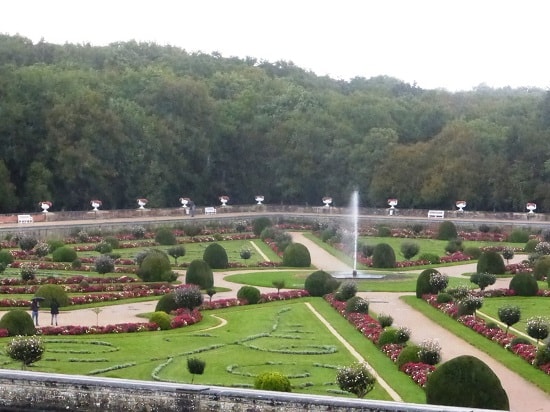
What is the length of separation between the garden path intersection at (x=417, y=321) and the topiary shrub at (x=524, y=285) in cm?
281

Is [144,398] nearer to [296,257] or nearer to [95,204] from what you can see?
[296,257]

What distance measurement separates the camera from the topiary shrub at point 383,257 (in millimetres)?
53469

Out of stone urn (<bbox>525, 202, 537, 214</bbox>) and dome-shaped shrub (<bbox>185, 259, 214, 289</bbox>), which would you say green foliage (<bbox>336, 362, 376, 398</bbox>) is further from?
stone urn (<bbox>525, 202, 537, 214</bbox>)

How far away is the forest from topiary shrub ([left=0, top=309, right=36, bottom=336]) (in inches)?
1756

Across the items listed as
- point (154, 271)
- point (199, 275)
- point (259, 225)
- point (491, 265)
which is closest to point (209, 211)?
point (259, 225)

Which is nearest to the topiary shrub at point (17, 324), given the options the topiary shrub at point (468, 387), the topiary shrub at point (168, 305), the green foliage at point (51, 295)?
the green foliage at point (51, 295)

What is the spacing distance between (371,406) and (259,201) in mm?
69120

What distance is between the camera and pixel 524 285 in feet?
139

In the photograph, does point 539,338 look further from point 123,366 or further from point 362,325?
point 123,366

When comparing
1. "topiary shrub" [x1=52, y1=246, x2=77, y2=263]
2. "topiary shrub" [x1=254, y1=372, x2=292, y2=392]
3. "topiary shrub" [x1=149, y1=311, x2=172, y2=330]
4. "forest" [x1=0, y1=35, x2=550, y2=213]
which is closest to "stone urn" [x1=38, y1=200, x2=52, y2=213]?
"forest" [x1=0, y1=35, x2=550, y2=213]

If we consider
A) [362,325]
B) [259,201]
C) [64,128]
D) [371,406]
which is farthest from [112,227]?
[371,406]

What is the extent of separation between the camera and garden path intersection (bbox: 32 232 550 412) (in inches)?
997

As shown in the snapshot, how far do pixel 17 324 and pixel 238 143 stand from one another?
63674mm

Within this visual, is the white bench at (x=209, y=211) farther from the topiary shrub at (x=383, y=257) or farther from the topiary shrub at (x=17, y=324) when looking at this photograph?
the topiary shrub at (x=17, y=324)
